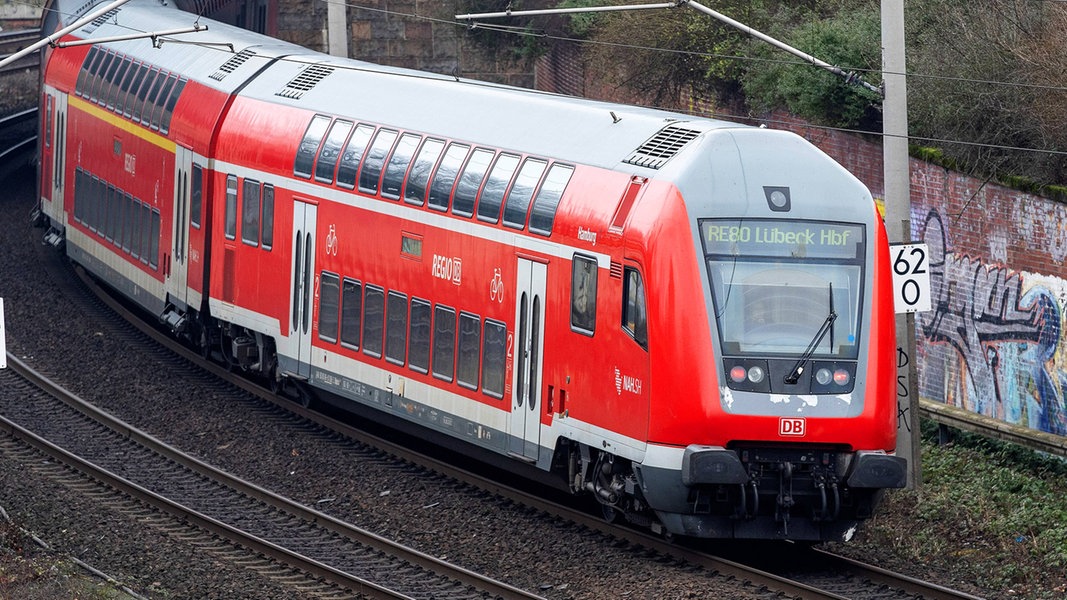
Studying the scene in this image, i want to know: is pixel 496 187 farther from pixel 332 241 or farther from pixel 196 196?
pixel 196 196

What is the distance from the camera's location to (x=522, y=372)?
15.2 m

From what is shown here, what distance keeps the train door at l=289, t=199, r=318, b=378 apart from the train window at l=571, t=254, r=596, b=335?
5.23 meters

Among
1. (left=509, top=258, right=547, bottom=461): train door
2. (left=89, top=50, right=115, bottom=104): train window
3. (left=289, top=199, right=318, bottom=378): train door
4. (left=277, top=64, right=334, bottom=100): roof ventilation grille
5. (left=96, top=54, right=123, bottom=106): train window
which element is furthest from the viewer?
(left=89, top=50, right=115, bottom=104): train window

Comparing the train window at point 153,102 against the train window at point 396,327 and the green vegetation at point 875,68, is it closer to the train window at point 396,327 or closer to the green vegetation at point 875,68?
the green vegetation at point 875,68

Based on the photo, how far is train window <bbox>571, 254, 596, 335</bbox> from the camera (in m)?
14.1

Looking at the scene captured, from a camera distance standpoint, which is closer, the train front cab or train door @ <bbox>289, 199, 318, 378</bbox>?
the train front cab

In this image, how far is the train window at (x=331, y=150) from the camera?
60.5 feet

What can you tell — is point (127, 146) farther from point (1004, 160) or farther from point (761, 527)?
point (761, 527)

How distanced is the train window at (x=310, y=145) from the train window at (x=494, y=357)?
403 centimetres

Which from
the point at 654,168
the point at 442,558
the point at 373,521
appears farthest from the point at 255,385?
the point at 654,168

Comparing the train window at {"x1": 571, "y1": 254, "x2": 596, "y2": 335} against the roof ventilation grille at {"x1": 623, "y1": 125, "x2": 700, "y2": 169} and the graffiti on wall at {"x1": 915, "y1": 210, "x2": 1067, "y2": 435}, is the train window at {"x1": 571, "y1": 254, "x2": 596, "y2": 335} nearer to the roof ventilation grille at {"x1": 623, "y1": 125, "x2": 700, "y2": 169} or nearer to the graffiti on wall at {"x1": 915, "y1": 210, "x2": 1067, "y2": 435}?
the roof ventilation grille at {"x1": 623, "y1": 125, "x2": 700, "y2": 169}

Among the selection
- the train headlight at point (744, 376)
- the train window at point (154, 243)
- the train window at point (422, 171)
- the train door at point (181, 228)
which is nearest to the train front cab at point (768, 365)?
the train headlight at point (744, 376)

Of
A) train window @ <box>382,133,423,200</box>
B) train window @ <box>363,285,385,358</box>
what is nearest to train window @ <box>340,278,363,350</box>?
train window @ <box>363,285,385,358</box>

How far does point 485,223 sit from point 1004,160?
661 centimetres
